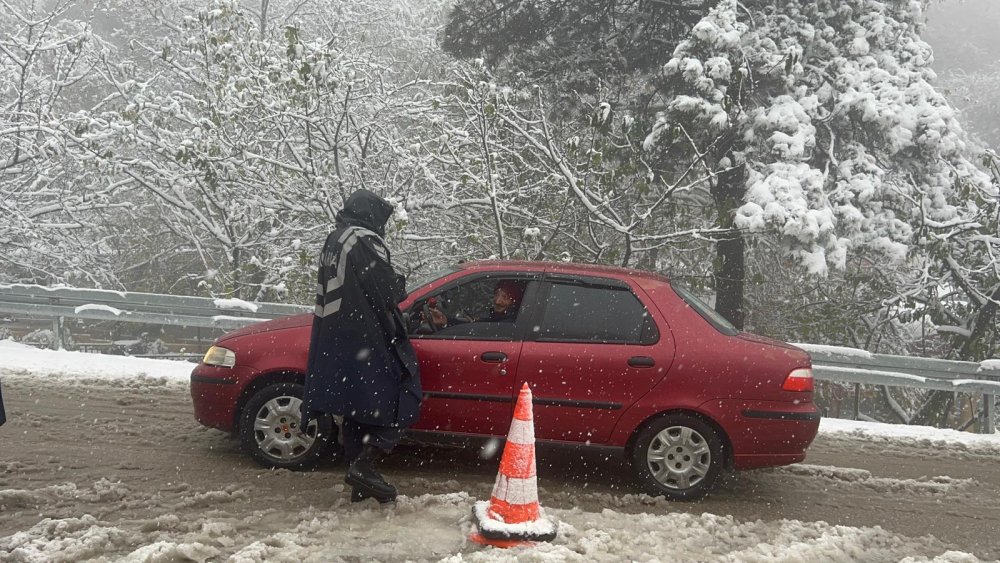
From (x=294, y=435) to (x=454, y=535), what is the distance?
1586 mm

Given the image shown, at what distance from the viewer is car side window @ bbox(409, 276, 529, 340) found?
5508 mm

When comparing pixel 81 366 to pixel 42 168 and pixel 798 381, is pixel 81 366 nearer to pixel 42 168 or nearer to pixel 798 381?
pixel 42 168

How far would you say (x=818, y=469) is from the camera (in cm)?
675

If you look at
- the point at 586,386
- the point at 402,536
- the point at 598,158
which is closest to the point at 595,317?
the point at 586,386

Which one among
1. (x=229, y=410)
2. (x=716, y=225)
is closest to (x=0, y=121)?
(x=229, y=410)

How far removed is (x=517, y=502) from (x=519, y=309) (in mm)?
1552

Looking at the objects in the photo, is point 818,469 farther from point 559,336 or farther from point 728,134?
point 728,134

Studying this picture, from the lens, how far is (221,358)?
561 cm

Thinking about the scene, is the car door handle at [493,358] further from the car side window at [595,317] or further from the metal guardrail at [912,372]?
the metal guardrail at [912,372]

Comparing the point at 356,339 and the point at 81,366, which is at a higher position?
the point at 356,339

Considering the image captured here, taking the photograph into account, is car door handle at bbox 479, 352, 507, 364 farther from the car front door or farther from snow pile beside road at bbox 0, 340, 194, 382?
snow pile beside road at bbox 0, 340, 194, 382

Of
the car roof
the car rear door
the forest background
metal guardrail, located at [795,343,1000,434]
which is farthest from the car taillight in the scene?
the forest background

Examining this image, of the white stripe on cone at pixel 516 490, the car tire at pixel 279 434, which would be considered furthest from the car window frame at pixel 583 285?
the car tire at pixel 279 434

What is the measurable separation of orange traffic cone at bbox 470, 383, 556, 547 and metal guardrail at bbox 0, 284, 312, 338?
20.1ft
